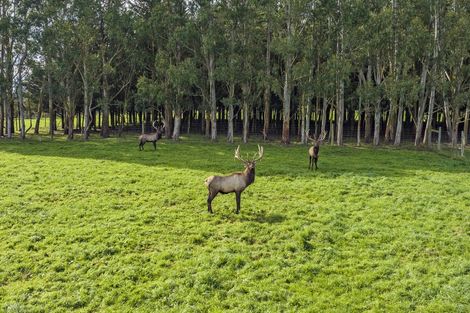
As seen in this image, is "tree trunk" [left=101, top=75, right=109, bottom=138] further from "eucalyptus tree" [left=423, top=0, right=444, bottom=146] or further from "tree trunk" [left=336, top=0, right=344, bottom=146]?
"eucalyptus tree" [left=423, top=0, right=444, bottom=146]

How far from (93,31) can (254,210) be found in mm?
36175

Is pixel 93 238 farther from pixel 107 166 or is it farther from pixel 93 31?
pixel 93 31

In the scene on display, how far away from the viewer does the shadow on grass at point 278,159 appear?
24.8 metres

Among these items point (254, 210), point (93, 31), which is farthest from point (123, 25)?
point (254, 210)

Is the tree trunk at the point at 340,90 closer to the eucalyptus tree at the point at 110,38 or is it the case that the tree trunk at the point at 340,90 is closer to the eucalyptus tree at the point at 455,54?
the eucalyptus tree at the point at 455,54

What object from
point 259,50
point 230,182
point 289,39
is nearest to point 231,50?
point 259,50

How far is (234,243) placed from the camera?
44.4ft

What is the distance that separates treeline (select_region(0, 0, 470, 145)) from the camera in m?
37.0

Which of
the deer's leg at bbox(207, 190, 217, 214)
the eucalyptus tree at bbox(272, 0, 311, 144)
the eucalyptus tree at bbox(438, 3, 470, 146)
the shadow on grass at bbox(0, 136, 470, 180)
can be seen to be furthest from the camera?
the eucalyptus tree at bbox(272, 0, 311, 144)

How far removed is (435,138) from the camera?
4812 centimetres

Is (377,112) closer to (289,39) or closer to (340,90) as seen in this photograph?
(340,90)

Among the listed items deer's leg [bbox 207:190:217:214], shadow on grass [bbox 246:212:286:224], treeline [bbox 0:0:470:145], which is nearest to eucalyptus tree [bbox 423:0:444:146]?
treeline [bbox 0:0:470:145]

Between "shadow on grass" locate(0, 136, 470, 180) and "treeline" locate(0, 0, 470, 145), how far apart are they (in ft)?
15.4

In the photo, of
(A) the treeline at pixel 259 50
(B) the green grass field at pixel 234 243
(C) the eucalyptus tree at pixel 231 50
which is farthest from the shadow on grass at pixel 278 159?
(C) the eucalyptus tree at pixel 231 50
